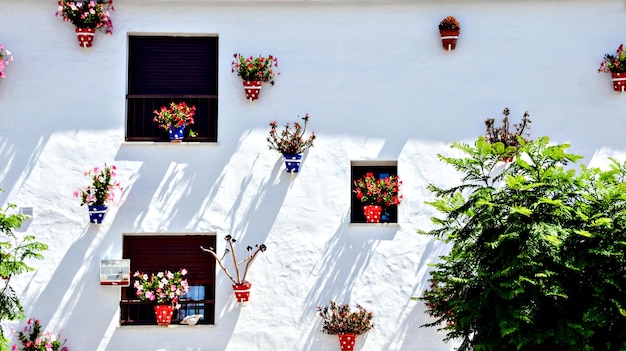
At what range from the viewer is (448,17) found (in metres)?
12.0

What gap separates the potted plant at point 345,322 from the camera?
11469mm

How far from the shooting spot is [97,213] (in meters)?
11.6

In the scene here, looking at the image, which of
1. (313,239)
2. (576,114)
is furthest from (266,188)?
(576,114)

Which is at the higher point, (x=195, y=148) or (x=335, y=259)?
(x=195, y=148)

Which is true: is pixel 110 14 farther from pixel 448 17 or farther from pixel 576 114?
pixel 576 114

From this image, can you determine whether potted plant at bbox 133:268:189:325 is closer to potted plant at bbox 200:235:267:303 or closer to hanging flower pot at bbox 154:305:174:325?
hanging flower pot at bbox 154:305:174:325

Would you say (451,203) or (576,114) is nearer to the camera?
(451,203)

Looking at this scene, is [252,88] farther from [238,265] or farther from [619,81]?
[619,81]

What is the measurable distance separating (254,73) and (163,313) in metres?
3.46

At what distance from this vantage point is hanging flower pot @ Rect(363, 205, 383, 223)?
11805mm

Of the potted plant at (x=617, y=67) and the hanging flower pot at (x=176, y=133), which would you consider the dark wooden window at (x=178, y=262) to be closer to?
the hanging flower pot at (x=176, y=133)

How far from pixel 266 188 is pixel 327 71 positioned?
1.85 m

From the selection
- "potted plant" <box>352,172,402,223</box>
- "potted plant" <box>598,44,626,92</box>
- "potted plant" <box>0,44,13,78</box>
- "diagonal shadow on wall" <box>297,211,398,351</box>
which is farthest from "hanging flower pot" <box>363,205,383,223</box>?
"potted plant" <box>0,44,13,78</box>

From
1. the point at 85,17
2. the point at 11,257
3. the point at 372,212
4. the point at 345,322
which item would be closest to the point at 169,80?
the point at 85,17
